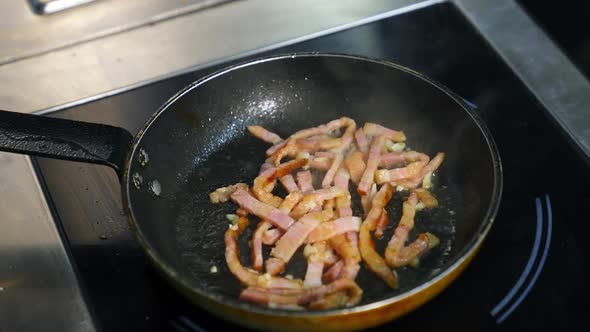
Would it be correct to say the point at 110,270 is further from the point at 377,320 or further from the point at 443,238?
the point at 443,238

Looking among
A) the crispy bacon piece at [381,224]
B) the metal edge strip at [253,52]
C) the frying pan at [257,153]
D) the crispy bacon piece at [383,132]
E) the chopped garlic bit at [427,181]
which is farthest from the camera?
the metal edge strip at [253,52]

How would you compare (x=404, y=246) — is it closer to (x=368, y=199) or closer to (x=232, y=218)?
(x=368, y=199)

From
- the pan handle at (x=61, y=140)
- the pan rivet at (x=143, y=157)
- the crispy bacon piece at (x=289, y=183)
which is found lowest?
the crispy bacon piece at (x=289, y=183)

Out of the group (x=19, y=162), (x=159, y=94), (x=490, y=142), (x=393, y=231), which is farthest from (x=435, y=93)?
(x=19, y=162)

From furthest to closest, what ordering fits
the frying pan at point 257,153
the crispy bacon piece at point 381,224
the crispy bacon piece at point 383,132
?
1. the crispy bacon piece at point 383,132
2. the crispy bacon piece at point 381,224
3. the frying pan at point 257,153

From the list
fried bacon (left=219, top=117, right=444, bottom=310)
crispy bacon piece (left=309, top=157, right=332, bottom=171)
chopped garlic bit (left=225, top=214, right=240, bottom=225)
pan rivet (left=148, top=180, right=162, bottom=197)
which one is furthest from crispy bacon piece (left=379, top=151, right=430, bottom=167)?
pan rivet (left=148, top=180, right=162, bottom=197)

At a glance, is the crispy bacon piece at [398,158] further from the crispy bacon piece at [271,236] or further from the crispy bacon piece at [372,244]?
the crispy bacon piece at [271,236]

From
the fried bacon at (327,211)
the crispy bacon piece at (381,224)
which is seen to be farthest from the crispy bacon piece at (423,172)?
the crispy bacon piece at (381,224)
